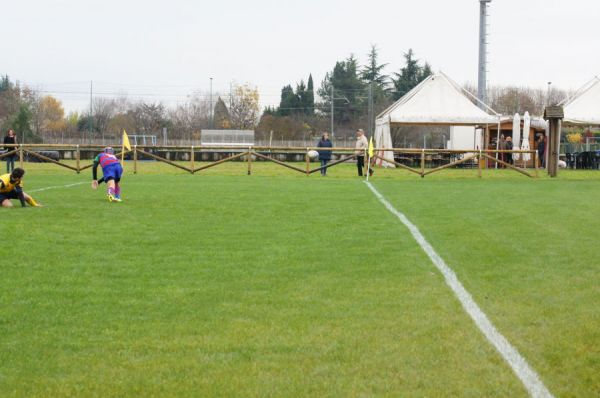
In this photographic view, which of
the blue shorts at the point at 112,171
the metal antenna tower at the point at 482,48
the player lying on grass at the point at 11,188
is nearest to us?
the player lying on grass at the point at 11,188

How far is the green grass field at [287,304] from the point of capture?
4.95m

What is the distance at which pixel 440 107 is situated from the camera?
39.5 metres

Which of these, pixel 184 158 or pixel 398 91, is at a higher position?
pixel 398 91

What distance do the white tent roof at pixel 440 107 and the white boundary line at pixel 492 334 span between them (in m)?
29.3

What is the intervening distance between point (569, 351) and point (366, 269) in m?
3.46

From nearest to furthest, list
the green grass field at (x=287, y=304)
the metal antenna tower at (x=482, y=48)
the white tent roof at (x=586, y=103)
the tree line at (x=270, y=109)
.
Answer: the green grass field at (x=287, y=304) < the white tent roof at (x=586, y=103) < the metal antenna tower at (x=482, y=48) < the tree line at (x=270, y=109)

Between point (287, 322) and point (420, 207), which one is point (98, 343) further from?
point (420, 207)

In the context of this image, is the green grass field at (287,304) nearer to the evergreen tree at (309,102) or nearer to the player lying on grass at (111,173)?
the player lying on grass at (111,173)

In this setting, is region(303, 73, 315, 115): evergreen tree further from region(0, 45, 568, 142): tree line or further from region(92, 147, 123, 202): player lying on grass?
region(92, 147, 123, 202): player lying on grass

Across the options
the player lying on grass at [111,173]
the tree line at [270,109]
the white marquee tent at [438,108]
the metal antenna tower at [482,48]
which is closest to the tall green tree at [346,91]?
the tree line at [270,109]

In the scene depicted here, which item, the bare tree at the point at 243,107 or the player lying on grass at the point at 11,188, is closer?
the player lying on grass at the point at 11,188

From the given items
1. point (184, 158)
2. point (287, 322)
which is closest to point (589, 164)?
point (184, 158)

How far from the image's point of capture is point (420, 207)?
16203 millimetres

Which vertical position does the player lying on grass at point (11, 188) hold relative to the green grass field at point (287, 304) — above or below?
above
